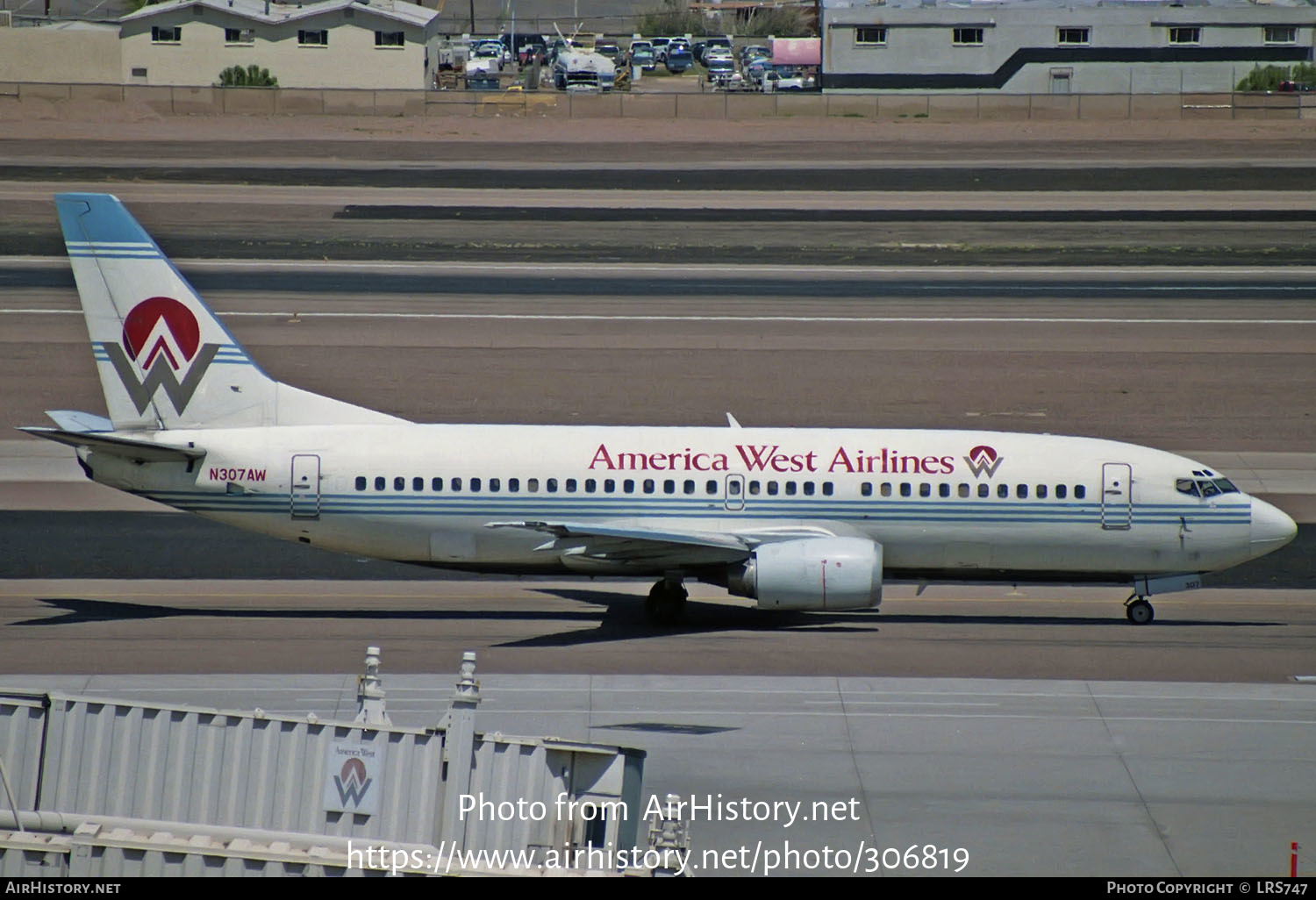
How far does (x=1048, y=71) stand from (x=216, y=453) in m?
95.4

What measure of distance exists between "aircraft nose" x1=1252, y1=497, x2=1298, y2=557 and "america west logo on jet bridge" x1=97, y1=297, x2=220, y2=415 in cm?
1970

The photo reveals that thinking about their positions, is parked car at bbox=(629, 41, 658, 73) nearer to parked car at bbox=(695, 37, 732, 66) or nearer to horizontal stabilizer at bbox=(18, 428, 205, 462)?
parked car at bbox=(695, 37, 732, 66)

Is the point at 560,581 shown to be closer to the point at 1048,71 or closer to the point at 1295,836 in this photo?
the point at 1295,836

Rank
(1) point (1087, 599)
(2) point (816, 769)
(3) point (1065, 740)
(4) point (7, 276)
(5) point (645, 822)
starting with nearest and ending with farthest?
(5) point (645, 822)
(2) point (816, 769)
(3) point (1065, 740)
(1) point (1087, 599)
(4) point (7, 276)

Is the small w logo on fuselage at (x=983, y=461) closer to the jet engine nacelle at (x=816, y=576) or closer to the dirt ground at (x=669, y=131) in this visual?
the jet engine nacelle at (x=816, y=576)

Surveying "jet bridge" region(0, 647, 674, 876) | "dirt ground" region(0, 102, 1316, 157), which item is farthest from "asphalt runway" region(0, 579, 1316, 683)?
"dirt ground" region(0, 102, 1316, 157)

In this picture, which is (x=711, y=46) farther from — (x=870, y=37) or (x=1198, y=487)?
(x=1198, y=487)

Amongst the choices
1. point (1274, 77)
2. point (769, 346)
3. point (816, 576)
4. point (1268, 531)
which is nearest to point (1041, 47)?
point (1274, 77)

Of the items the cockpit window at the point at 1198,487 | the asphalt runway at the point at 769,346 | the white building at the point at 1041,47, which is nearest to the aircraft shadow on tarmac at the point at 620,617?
the cockpit window at the point at 1198,487

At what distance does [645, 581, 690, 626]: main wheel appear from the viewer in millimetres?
30188

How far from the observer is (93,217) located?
99.1 ft

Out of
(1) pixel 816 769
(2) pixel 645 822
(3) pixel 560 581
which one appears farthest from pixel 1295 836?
(3) pixel 560 581

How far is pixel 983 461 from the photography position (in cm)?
3022

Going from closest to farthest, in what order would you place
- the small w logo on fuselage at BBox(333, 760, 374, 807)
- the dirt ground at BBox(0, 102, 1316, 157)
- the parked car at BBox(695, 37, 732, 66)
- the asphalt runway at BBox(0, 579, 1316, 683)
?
the small w logo on fuselage at BBox(333, 760, 374, 807), the asphalt runway at BBox(0, 579, 1316, 683), the dirt ground at BBox(0, 102, 1316, 157), the parked car at BBox(695, 37, 732, 66)
